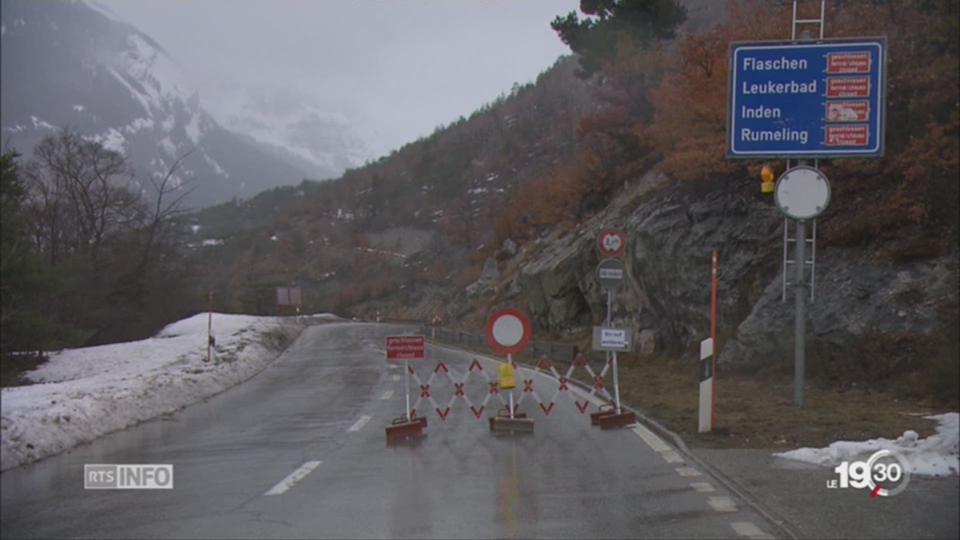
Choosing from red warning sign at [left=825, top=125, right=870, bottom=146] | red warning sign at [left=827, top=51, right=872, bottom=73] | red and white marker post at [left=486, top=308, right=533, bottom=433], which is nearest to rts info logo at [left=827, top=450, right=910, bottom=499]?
red warning sign at [left=825, top=125, right=870, bottom=146]

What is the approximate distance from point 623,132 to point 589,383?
16648 mm

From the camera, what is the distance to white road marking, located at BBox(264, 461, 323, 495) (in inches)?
340

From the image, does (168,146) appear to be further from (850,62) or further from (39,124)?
(850,62)

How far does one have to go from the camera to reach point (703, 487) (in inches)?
344

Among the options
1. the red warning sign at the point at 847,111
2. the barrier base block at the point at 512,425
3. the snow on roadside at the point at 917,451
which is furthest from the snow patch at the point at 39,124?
the red warning sign at the point at 847,111

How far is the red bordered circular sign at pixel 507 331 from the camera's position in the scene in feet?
43.0

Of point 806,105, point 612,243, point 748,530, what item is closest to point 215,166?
point 612,243

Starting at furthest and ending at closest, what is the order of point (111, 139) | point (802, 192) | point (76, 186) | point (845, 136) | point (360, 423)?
point (360, 423) < point (802, 192) < point (845, 136) < point (76, 186) < point (111, 139)

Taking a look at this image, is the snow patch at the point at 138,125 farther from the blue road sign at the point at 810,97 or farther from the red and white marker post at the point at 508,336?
the blue road sign at the point at 810,97

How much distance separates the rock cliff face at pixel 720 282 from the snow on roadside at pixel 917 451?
3.37 m

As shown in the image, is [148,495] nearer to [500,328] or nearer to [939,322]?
[500,328]

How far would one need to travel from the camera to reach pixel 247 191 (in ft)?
43.9

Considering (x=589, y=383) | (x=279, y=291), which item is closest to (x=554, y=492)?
(x=589, y=383)

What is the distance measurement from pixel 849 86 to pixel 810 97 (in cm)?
49
